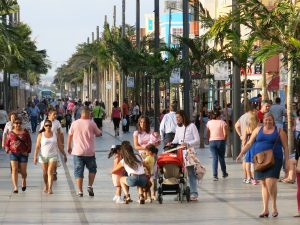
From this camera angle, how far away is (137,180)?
1828 centimetres

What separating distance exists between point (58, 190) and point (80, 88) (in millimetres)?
161371

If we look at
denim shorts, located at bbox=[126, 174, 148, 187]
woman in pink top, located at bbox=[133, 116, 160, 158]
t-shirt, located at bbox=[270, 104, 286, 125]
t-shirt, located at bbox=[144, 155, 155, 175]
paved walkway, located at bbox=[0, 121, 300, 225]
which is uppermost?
t-shirt, located at bbox=[270, 104, 286, 125]

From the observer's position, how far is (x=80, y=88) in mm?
182375

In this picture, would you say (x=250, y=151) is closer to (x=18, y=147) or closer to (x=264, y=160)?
(x=18, y=147)

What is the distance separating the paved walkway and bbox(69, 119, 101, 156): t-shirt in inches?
33.2

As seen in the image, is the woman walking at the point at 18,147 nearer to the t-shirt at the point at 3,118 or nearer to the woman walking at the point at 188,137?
the woman walking at the point at 188,137

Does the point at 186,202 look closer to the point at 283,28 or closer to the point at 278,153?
the point at 278,153

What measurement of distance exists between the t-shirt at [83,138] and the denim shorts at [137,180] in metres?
1.77

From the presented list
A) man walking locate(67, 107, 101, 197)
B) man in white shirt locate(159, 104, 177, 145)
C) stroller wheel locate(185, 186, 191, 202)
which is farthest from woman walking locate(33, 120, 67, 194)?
man in white shirt locate(159, 104, 177, 145)

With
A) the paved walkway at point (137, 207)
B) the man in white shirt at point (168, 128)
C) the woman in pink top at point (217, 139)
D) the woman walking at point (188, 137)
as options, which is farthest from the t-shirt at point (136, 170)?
the man in white shirt at point (168, 128)

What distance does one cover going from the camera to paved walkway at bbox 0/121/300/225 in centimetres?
1586

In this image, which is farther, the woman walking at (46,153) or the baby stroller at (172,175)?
the woman walking at (46,153)

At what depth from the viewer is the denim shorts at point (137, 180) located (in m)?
18.3

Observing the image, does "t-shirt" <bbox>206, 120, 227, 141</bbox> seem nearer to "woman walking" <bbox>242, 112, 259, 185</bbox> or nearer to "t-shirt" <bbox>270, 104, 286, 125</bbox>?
"woman walking" <bbox>242, 112, 259, 185</bbox>
